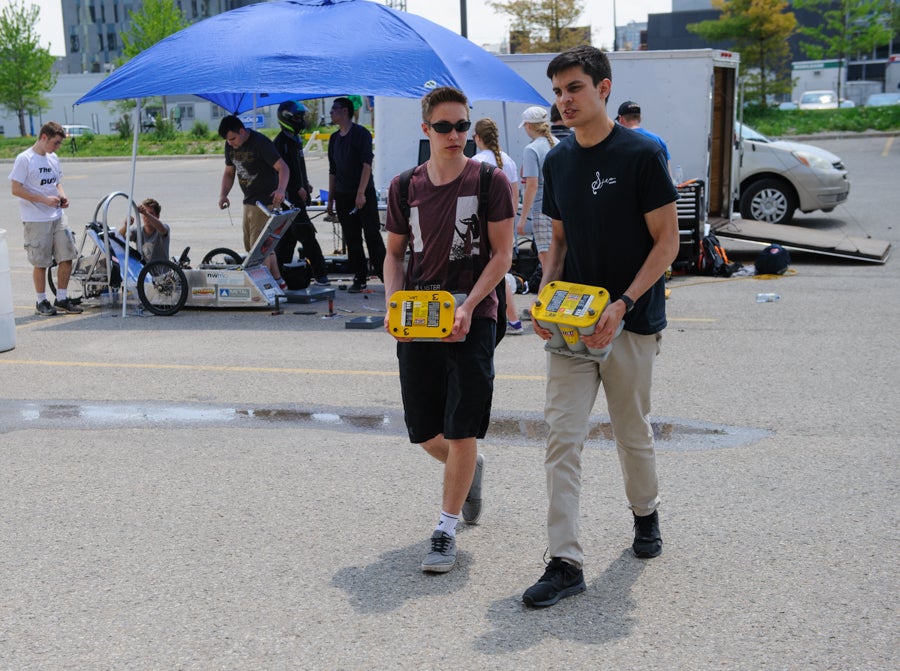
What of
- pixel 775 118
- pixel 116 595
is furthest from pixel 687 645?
pixel 775 118

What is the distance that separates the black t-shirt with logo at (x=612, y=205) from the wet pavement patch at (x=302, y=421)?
212 centimetres

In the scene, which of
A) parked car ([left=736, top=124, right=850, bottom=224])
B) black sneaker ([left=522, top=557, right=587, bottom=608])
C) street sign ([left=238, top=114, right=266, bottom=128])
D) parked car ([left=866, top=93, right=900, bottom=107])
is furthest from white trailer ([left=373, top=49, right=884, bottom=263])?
parked car ([left=866, top=93, right=900, bottom=107])

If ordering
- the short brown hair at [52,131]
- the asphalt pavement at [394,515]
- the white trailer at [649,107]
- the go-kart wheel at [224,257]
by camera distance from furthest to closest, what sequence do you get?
the white trailer at [649,107] → the go-kart wheel at [224,257] → the short brown hair at [52,131] → the asphalt pavement at [394,515]

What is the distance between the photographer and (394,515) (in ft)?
16.5

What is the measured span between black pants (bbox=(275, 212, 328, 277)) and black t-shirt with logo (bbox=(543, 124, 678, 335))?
8081 mm

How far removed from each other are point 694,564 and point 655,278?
1.22 metres

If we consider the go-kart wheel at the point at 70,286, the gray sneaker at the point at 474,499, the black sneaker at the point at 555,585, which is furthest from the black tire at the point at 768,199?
the black sneaker at the point at 555,585

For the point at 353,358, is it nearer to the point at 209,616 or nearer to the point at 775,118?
the point at 209,616

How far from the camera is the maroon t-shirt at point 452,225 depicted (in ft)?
14.1

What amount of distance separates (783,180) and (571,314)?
1303 cm

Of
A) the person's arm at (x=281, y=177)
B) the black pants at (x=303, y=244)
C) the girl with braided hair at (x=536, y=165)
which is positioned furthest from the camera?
the black pants at (x=303, y=244)

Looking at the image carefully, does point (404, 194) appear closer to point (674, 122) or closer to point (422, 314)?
point (422, 314)

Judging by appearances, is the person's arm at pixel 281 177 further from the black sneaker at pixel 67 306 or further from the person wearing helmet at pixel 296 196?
the black sneaker at pixel 67 306

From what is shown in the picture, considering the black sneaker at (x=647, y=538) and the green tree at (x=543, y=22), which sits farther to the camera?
the green tree at (x=543, y=22)
